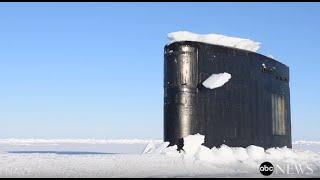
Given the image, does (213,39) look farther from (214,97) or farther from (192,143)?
(192,143)

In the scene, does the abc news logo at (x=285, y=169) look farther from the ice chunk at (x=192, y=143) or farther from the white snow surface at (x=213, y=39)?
the white snow surface at (x=213, y=39)

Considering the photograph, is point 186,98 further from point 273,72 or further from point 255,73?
point 273,72

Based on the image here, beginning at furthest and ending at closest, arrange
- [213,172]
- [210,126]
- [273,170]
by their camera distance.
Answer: [210,126], [273,170], [213,172]

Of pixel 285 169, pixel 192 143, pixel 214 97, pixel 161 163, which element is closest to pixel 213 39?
pixel 214 97

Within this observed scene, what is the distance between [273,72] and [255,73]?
1.61 metres

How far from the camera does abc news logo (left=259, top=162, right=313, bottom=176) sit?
11.7 meters

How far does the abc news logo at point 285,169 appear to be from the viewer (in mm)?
11720

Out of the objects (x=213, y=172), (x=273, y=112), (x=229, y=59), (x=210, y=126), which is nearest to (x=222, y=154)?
(x=210, y=126)

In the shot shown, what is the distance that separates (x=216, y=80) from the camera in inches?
509

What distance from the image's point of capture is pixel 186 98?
12.8 m

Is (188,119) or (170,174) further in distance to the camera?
(188,119)

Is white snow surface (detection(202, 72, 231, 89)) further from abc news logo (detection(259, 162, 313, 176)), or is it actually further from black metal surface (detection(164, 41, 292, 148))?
abc news logo (detection(259, 162, 313, 176))

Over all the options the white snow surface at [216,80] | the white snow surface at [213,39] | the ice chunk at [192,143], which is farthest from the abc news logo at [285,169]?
the white snow surface at [213,39]

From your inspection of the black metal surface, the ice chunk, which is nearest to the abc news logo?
the black metal surface
